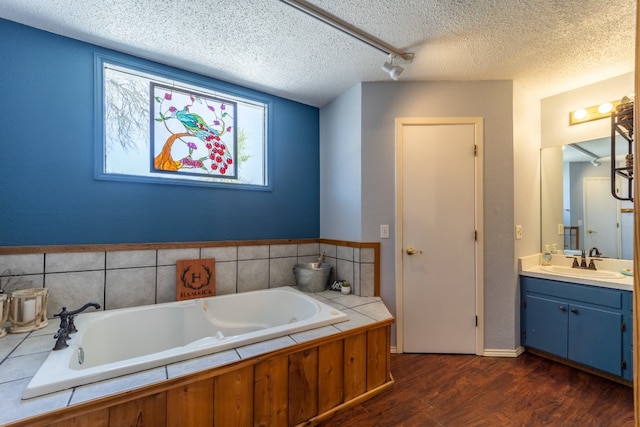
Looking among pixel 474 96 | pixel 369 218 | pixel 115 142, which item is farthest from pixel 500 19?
pixel 115 142

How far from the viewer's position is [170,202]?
2.06 meters

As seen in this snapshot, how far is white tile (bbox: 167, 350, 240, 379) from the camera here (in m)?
1.15

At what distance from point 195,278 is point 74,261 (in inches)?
29.4

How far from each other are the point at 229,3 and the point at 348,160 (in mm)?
1412

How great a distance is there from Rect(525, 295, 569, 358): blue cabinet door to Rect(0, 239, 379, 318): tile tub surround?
134 centimetres

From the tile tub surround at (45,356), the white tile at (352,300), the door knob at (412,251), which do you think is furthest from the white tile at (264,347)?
the door knob at (412,251)

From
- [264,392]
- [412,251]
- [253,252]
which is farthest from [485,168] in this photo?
[264,392]

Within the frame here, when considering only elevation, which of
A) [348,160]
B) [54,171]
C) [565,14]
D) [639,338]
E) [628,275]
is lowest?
[628,275]

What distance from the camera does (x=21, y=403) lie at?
Answer: 93 centimetres

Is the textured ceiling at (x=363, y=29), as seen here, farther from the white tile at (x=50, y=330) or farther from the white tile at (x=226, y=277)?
the white tile at (x=50, y=330)

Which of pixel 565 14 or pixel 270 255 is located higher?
pixel 565 14

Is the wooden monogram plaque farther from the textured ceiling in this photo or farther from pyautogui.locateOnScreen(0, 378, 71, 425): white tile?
the textured ceiling

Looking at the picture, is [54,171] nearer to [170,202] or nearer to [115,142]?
[115,142]

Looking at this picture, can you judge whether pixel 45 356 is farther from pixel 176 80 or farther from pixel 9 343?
pixel 176 80
